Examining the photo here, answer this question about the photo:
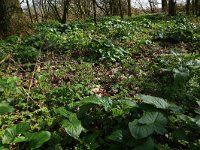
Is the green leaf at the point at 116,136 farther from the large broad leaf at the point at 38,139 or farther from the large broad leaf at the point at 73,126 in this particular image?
the large broad leaf at the point at 38,139

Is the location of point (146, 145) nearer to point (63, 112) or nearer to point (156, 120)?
point (156, 120)

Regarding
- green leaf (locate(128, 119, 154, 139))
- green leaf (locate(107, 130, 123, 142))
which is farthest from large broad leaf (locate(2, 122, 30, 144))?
green leaf (locate(128, 119, 154, 139))

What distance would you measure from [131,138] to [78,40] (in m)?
4.45

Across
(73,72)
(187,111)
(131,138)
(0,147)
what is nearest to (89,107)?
(131,138)

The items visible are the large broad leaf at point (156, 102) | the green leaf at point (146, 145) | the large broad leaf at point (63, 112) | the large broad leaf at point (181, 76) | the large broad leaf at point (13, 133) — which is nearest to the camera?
the green leaf at point (146, 145)

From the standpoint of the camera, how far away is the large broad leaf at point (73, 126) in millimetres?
3213

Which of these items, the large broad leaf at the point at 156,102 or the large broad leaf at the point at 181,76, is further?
the large broad leaf at the point at 181,76

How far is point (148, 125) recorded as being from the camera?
10.1ft

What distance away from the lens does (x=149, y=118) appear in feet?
10.4

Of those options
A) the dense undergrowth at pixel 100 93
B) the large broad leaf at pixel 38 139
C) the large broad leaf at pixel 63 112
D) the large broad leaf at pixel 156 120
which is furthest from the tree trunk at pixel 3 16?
the large broad leaf at pixel 156 120

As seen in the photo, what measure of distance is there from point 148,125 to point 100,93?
177cm

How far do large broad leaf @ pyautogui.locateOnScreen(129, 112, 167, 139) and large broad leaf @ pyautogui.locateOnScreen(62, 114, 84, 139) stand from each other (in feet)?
1.91

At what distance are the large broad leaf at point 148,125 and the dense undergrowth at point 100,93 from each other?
0.01m

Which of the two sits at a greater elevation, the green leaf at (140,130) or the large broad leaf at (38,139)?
the green leaf at (140,130)
